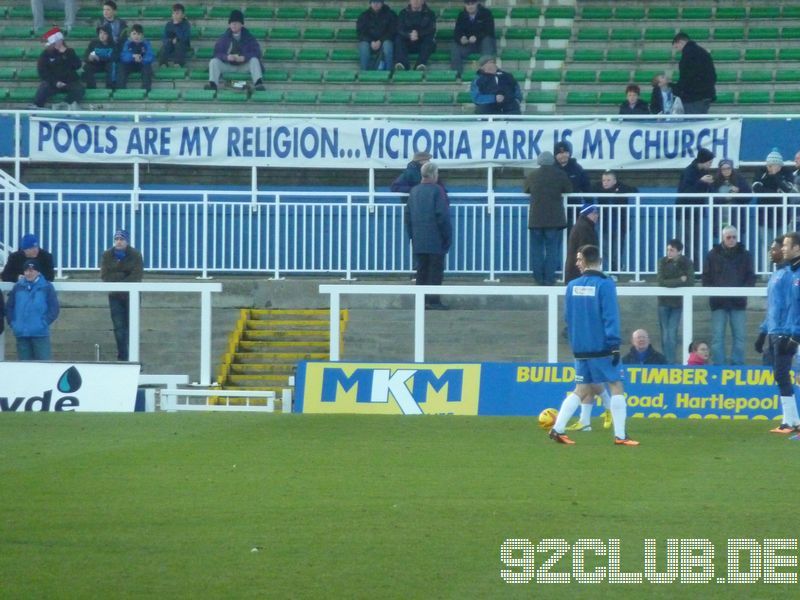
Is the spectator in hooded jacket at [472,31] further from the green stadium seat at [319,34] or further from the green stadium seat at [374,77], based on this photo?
the green stadium seat at [319,34]

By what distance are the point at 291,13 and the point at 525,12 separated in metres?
4.38

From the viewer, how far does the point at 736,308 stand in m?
19.3

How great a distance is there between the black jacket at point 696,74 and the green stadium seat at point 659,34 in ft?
11.5

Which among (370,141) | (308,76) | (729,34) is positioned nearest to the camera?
(370,141)

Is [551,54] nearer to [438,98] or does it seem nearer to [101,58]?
[438,98]

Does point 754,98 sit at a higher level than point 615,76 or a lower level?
lower

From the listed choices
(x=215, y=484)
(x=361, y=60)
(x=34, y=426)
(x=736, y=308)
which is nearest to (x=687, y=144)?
(x=736, y=308)

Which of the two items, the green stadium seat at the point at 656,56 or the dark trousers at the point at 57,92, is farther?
the green stadium seat at the point at 656,56

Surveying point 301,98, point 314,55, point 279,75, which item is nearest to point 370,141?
point 301,98

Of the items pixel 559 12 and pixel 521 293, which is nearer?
pixel 521 293

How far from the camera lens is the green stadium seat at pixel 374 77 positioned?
26766 mm

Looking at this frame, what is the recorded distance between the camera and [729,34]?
27703 millimetres

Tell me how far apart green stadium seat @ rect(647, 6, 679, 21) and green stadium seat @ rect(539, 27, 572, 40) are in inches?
59.6

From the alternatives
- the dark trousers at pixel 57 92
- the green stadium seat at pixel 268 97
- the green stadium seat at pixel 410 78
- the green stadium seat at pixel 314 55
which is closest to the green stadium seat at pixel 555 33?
the green stadium seat at pixel 410 78
